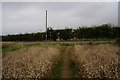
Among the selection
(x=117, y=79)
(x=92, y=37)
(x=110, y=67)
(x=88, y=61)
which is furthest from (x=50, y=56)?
(x=92, y=37)

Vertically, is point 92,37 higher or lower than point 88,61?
higher

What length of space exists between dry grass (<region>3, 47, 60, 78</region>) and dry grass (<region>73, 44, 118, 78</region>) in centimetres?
184

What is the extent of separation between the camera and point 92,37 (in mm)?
21828

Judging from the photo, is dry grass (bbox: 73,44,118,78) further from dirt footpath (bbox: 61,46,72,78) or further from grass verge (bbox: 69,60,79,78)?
dirt footpath (bbox: 61,46,72,78)

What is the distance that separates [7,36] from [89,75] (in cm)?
2643

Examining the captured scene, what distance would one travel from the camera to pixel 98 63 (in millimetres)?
8125

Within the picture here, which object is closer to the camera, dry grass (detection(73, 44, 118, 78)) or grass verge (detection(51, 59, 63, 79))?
dry grass (detection(73, 44, 118, 78))

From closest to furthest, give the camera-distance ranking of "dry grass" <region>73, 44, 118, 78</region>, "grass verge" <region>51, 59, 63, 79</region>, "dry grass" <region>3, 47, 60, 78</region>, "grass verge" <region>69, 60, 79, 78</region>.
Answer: "dry grass" <region>73, 44, 118, 78</region> < "grass verge" <region>69, 60, 79, 78</region> < "grass verge" <region>51, 59, 63, 79</region> < "dry grass" <region>3, 47, 60, 78</region>

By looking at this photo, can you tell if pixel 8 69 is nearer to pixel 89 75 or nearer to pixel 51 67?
pixel 51 67

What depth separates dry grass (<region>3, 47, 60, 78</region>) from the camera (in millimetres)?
8167

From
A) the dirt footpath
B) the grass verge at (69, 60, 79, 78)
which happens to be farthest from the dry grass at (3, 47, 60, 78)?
the grass verge at (69, 60, 79, 78)

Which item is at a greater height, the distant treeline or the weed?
the distant treeline

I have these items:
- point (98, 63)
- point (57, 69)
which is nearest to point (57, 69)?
point (57, 69)

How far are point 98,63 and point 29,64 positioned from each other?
408 cm
